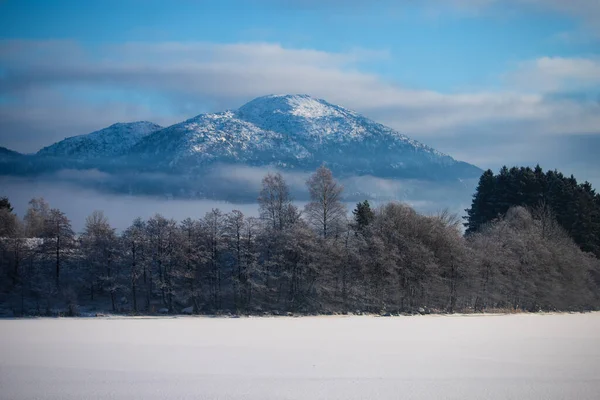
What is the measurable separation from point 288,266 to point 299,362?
1124 inches

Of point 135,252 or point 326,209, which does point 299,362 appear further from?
point 135,252

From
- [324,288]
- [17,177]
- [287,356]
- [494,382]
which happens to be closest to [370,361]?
[287,356]

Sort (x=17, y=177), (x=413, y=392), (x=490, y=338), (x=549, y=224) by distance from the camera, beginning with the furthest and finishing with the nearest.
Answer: (x=17, y=177), (x=549, y=224), (x=490, y=338), (x=413, y=392)

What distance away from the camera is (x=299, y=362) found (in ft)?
76.3

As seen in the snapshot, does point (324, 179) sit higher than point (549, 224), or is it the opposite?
point (324, 179)

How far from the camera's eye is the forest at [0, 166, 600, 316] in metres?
51.6

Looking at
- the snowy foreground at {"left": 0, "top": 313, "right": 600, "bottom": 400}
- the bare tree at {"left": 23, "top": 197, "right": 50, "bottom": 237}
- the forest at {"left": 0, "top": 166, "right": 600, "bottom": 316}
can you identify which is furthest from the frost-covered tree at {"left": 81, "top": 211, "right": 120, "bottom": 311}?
the snowy foreground at {"left": 0, "top": 313, "right": 600, "bottom": 400}

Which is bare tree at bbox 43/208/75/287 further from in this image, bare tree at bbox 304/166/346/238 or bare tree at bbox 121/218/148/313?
bare tree at bbox 304/166/346/238

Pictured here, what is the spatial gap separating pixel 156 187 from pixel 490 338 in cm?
17563

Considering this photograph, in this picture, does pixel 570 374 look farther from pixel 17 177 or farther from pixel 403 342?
pixel 17 177

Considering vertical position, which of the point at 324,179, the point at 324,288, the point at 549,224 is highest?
the point at 324,179

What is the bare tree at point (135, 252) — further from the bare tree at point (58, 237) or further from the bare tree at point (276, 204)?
the bare tree at point (276, 204)

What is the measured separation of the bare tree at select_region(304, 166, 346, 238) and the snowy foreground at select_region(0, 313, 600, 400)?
19.6 meters

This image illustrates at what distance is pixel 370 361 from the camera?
23.4m
